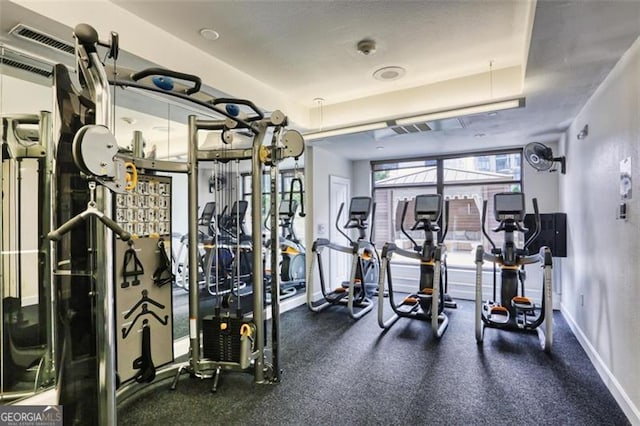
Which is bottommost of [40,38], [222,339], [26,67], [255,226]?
[222,339]

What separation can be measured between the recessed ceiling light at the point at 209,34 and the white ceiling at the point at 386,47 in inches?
2.0

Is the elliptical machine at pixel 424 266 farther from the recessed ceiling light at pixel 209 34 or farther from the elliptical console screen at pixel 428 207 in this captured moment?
the recessed ceiling light at pixel 209 34

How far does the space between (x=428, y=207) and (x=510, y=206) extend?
1.00 metres

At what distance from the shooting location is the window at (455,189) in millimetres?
5711

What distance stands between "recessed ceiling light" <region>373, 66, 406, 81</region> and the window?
2863mm

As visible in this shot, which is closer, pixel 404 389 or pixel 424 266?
pixel 404 389

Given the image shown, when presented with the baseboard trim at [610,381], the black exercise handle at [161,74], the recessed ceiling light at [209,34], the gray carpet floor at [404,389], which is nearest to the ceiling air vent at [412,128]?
the recessed ceiling light at [209,34]

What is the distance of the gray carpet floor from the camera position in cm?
234

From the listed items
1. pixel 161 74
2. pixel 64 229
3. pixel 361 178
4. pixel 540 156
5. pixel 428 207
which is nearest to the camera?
pixel 64 229

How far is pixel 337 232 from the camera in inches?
245

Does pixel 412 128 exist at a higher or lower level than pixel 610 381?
higher

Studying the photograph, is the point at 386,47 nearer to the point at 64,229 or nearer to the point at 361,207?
the point at 361,207

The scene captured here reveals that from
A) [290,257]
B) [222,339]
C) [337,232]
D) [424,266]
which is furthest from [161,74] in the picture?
[337,232]

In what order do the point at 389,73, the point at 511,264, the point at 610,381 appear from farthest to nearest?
the point at 511,264, the point at 389,73, the point at 610,381
